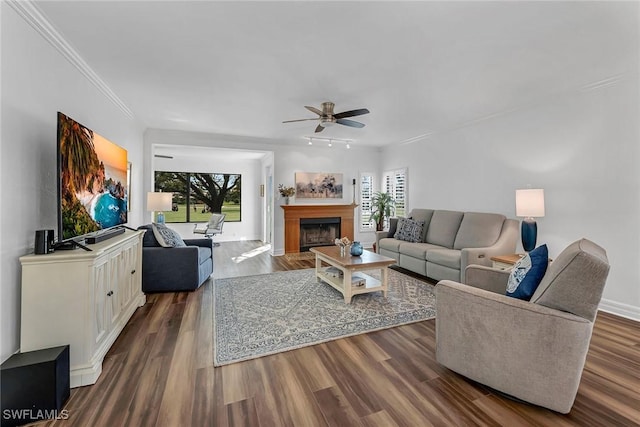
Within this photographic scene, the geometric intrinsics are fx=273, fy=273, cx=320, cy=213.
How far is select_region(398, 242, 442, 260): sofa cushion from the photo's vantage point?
14.3 ft

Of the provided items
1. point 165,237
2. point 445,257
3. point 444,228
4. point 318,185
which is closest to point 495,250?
point 445,257

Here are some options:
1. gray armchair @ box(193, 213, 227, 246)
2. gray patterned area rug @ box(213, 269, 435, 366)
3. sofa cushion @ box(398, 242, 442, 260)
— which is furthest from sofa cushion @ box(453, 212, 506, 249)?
gray armchair @ box(193, 213, 227, 246)

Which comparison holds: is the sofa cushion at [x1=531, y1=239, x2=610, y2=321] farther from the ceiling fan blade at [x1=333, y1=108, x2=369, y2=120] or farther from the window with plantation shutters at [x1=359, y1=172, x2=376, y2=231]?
the window with plantation shutters at [x1=359, y1=172, x2=376, y2=231]

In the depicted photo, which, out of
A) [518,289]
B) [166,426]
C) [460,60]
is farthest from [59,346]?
[460,60]

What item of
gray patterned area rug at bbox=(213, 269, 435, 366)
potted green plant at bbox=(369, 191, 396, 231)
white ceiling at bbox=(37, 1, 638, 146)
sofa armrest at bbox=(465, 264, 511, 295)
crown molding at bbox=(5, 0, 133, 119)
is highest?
white ceiling at bbox=(37, 1, 638, 146)

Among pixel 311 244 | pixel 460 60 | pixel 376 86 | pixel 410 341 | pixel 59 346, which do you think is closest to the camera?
pixel 59 346

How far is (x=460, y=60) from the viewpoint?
271 cm

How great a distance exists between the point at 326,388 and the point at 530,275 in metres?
1.60

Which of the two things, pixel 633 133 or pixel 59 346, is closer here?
pixel 59 346

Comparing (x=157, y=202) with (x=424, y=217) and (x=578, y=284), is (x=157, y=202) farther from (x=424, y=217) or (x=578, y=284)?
(x=578, y=284)

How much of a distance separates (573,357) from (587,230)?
2660 millimetres

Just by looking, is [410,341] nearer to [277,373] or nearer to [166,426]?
[277,373]

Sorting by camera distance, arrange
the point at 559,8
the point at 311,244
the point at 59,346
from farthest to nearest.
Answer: the point at 311,244 → the point at 559,8 → the point at 59,346

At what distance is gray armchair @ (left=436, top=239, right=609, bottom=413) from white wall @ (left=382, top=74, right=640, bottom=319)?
208 centimetres
